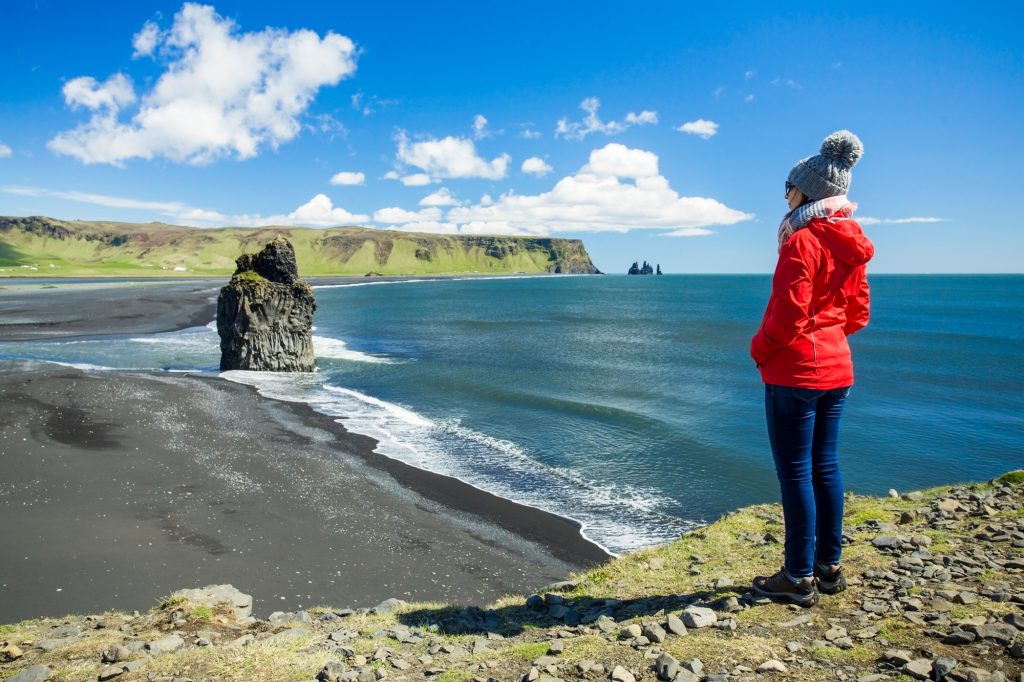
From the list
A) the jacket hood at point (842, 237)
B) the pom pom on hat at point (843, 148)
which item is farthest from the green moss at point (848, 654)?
the pom pom on hat at point (843, 148)

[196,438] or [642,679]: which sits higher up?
[642,679]

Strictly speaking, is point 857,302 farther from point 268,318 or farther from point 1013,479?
point 268,318

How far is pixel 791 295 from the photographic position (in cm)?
524

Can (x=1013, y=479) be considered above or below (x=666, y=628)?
above

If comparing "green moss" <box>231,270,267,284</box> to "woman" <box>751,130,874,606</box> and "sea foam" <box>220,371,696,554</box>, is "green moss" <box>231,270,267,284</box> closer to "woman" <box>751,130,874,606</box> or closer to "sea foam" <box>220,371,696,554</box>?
"sea foam" <box>220,371,696,554</box>

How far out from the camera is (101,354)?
4475 centimetres

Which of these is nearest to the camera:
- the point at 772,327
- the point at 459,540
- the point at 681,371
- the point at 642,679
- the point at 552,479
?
the point at 642,679

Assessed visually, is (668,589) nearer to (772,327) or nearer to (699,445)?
(772,327)

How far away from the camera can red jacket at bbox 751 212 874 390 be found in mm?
5258

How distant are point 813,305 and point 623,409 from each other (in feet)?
80.7

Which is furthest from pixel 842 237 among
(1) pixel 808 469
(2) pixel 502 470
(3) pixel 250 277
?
(3) pixel 250 277

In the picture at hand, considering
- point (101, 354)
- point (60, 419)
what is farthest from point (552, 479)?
point (101, 354)

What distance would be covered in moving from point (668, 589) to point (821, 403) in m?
3.21

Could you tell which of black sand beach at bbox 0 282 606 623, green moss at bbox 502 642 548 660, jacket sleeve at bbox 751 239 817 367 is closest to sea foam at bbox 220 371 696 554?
black sand beach at bbox 0 282 606 623
